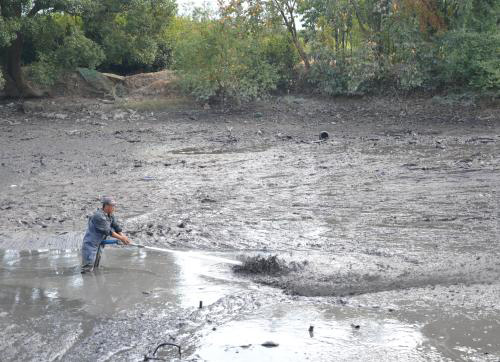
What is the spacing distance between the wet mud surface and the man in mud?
10.1 inches

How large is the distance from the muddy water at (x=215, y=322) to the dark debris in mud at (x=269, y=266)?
0.25 m

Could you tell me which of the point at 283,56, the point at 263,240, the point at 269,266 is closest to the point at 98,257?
the point at 269,266

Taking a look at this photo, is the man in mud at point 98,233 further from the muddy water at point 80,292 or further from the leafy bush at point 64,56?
the leafy bush at point 64,56

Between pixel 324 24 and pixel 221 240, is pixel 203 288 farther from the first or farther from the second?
pixel 324 24

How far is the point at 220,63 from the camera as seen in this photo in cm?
2295

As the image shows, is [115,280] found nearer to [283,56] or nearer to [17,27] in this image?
[17,27]

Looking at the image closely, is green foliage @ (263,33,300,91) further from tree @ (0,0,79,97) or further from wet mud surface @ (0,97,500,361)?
tree @ (0,0,79,97)

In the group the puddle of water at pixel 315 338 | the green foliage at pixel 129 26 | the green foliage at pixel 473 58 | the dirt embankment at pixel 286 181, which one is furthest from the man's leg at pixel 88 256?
the green foliage at pixel 129 26

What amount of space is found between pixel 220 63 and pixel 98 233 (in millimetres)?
14809

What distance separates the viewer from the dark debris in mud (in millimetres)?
8719

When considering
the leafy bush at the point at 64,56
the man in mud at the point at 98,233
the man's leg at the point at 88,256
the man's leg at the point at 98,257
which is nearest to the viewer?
the man in mud at the point at 98,233

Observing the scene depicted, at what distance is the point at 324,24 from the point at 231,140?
23.9ft

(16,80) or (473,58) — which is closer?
(473,58)

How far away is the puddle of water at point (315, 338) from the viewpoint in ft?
20.8
